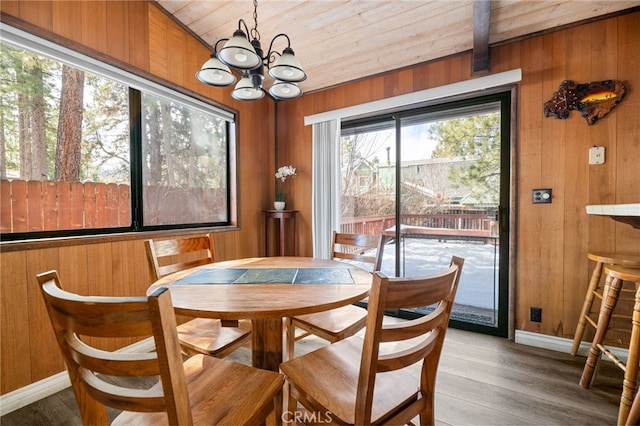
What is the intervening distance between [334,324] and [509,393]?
1.19 m

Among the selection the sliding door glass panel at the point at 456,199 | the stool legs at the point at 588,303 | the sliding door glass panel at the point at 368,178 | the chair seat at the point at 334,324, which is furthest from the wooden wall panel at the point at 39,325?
the stool legs at the point at 588,303

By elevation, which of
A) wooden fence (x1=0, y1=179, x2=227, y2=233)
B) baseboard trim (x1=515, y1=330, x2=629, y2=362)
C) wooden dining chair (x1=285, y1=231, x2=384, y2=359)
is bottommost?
baseboard trim (x1=515, y1=330, x2=629, y2=362)

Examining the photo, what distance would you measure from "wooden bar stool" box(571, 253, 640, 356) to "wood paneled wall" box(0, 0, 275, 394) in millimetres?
3013

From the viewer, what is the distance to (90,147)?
207 centimetres

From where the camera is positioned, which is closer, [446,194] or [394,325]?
[394,325]

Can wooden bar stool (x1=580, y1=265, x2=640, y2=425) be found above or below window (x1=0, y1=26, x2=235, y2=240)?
below

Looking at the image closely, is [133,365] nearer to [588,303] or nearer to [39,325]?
[39,325]

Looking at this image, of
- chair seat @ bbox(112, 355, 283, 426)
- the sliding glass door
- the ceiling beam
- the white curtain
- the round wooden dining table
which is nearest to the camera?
chair seat @ bbox(112, 355, 283, 426)

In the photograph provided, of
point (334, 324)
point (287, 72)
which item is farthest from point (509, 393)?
point (287, 72)

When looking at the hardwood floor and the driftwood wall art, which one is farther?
the driftwood wall art

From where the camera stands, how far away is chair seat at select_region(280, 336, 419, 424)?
35.9 inches

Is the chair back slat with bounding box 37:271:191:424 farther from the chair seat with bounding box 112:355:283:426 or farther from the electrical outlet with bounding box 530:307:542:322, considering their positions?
the electrical outlet with bounding box 530:307:542:322

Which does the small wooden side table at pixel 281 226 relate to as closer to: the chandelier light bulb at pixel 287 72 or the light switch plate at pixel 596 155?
the chandelier light bulb at pixel 287 72

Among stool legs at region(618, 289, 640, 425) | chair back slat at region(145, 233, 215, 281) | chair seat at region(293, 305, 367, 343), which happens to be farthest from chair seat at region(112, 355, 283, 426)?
stool legs at region(618, 289, 640, 425)
